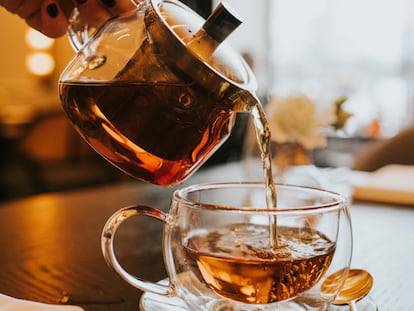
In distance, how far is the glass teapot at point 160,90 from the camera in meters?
0.49

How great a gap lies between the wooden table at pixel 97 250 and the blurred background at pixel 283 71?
1940 mm

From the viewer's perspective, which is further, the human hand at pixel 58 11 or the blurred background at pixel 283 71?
the blurred background at pixel 283 71

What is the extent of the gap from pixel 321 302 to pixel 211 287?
0.10 meters

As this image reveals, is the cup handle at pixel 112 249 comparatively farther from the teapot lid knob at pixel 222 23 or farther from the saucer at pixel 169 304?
the teapot lid knob at pixel 222 23

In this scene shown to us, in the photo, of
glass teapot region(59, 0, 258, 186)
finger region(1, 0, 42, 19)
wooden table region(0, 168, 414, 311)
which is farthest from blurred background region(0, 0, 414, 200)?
glass teapot region(59, 0, 258, 186)

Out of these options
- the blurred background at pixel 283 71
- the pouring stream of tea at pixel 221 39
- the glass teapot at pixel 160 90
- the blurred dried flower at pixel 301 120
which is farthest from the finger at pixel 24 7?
the blurred background at pixel 283 71

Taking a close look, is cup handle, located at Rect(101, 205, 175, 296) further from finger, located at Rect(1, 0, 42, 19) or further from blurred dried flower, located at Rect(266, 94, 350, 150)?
blurred dried flower, located at Rect(266, 94, 350, 150)

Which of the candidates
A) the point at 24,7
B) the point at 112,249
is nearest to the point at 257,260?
the point at 112,249

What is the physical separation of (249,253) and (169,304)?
10cm

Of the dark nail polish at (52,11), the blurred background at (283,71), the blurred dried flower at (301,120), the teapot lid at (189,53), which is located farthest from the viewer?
the blurred background at (283,71)

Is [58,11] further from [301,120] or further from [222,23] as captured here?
[301,120]

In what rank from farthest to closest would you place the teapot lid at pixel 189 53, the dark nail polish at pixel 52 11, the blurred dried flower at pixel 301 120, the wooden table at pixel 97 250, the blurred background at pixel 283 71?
1. the blurred background at pixel 283 71
2. the blurred dried flower at pixel 301 120
3. the dark nail polish at pixel 52 11
4. the wooden table at pixel 97 250
5. the teapot lid at pixel 189 53

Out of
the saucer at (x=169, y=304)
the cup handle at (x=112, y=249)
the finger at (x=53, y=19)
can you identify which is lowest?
the saucer at (x=169, y=304)

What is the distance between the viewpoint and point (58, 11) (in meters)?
0.73
